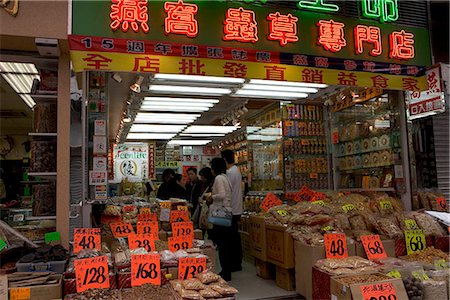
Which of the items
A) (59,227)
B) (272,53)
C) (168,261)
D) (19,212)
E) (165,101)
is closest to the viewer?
(168,261)

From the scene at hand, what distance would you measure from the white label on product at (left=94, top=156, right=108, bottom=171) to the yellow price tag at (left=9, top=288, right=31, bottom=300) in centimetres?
191

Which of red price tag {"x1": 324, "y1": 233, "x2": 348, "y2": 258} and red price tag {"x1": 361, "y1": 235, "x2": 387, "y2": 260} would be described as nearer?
red price tag {"x1": 324, "y1": 233, "x2": 348, "y2": 258}

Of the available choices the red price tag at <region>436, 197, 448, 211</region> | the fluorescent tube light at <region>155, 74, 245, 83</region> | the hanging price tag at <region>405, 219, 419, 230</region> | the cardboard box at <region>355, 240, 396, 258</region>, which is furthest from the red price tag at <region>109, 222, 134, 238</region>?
the red price tag at <region>436, 197, 448, 211</region>

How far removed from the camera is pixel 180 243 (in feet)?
12.0

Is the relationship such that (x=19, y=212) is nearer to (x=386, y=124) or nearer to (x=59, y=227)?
(x=59, y=227)

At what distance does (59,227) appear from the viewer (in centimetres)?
379

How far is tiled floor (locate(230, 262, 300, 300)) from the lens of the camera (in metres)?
4.58

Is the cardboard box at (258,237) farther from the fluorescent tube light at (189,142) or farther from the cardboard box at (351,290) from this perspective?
the fluorescent tube light at (189,142)

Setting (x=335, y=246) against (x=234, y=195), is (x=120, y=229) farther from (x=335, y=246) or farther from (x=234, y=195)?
(x=335, y=246)

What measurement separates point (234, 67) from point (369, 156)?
3457 millimetres

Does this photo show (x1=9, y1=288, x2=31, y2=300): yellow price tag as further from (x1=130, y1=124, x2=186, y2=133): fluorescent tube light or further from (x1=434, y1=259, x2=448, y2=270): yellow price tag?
(x1=130, y1=124, x2=186, y2=133): fluorescent tube light

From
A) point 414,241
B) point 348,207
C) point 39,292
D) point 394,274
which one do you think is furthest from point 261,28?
point 39,292

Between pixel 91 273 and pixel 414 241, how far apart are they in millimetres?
3436

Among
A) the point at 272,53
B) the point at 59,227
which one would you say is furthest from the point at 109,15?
the point at 59,227
